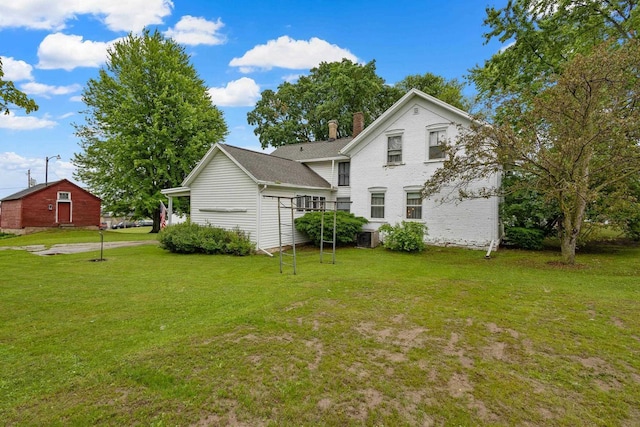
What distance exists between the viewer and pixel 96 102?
24.2 m

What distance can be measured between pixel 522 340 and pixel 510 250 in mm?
10647

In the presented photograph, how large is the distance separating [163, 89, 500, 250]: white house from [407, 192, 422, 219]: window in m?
0.05

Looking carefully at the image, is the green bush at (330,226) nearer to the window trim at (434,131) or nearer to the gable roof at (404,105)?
the gable roof at (404,105)

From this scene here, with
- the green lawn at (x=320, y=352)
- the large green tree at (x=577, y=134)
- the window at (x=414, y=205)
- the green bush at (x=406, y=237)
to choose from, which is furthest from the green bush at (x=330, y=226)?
the green lawn at (x=320, y=352)

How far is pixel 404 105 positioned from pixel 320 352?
14130 mm

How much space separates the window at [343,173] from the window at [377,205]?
198 centimetres

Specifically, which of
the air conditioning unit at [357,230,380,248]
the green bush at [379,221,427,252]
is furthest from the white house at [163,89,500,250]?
the green bush at [379,221,427,252]

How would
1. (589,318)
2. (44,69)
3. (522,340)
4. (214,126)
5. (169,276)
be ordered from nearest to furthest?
(522,340)
(589,318)
(169,276)
(44,69)
(214,126)

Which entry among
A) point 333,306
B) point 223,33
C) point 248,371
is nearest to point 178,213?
point 223,33

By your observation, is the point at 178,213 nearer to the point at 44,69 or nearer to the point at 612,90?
the point at 44,69

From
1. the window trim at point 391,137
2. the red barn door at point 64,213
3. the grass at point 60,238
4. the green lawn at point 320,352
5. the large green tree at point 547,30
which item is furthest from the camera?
the red barn door at point 64,213

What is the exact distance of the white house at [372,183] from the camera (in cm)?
1352

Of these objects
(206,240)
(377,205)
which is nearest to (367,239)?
(377,205)

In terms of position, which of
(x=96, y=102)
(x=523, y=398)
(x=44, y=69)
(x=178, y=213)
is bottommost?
(x=523, y=398)
